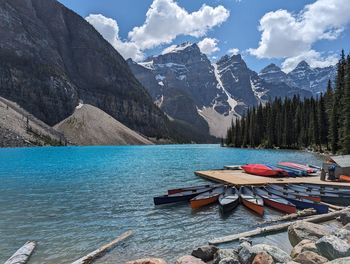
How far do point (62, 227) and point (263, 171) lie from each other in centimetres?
2476

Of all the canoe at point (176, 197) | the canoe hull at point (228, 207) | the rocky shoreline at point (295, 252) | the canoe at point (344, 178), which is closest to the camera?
the rocky shoreline at point (295, 252)

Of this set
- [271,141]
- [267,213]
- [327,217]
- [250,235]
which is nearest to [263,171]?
[267,213]

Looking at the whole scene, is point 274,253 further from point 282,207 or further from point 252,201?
point 252,201

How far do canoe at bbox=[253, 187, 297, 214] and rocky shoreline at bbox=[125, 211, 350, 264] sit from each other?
6.90 meters

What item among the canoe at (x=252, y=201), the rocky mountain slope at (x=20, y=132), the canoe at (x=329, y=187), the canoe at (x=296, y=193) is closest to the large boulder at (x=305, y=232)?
the canoe at (x=252, y=201)

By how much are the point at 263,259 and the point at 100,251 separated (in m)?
7.24

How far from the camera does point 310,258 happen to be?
10758 mm

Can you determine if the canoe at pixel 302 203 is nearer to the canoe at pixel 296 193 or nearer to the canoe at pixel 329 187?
the canoe at pixel 296 193

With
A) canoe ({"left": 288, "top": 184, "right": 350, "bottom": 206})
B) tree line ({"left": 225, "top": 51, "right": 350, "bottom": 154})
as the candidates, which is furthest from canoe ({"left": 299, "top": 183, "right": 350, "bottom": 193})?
tree line ({"left": 225, "top": 51, "right": 350, "bottom": 154})

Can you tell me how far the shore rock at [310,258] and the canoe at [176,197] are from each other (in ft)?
52.4

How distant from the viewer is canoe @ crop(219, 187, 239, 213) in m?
22.9

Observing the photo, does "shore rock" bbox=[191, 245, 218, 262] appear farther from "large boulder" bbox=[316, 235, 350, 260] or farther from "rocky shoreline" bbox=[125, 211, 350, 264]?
"large boulder" bbox=[316, 235, 350, 260]

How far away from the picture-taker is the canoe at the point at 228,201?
2295 centimetres

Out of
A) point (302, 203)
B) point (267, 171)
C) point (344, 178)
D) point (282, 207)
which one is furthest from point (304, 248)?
point (267, 171)
